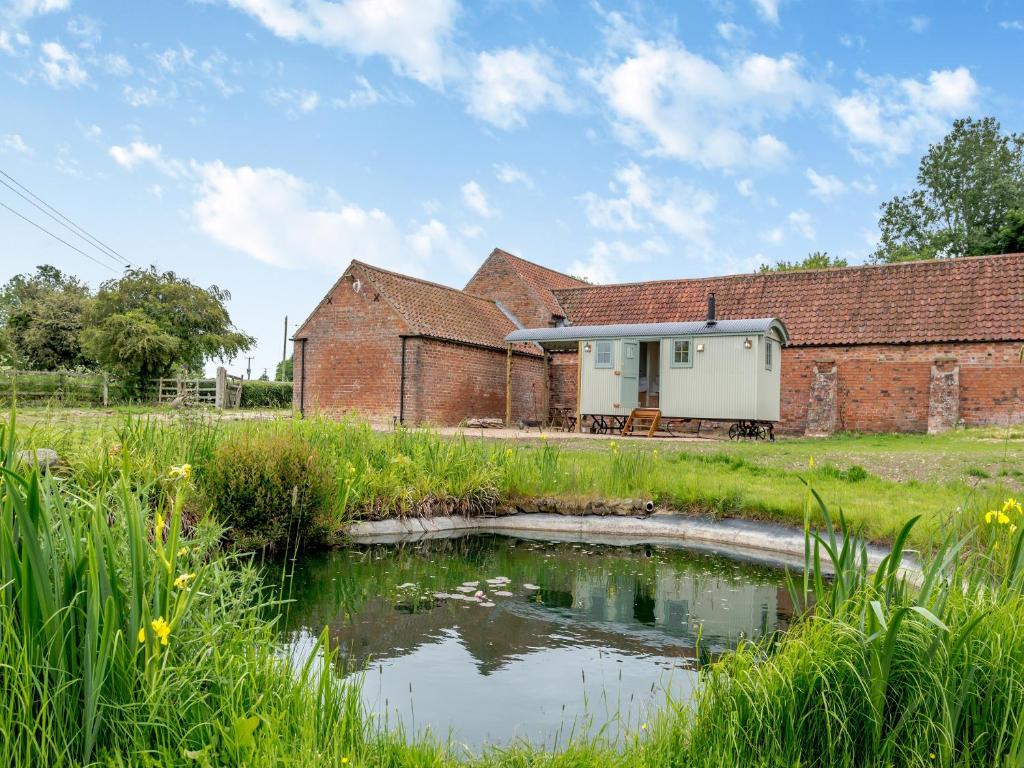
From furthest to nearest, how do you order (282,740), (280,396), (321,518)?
1. (280,396)
2. (321,518)
3. (282,740)

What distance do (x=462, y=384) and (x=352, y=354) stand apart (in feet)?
11.2

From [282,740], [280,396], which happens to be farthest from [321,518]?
[280,396]

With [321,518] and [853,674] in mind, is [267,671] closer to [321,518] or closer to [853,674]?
[853,674]

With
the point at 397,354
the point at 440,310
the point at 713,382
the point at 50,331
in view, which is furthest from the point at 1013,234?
the point at 50,331

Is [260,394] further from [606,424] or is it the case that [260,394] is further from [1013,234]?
[1013,234]

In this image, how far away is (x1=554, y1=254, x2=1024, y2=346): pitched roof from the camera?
2089 cm

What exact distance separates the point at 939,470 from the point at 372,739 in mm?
9704

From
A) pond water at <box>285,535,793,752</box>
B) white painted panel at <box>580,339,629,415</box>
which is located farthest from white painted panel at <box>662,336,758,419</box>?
pond water at <box>285,535,793,752</box>

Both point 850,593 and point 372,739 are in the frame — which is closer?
point 372,739

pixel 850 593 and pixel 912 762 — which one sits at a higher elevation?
pixel 850 593

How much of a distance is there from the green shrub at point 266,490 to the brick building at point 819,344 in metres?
13.7

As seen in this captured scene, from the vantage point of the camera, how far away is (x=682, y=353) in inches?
803

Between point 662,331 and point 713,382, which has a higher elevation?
point 662,331

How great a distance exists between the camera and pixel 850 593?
3326mm
